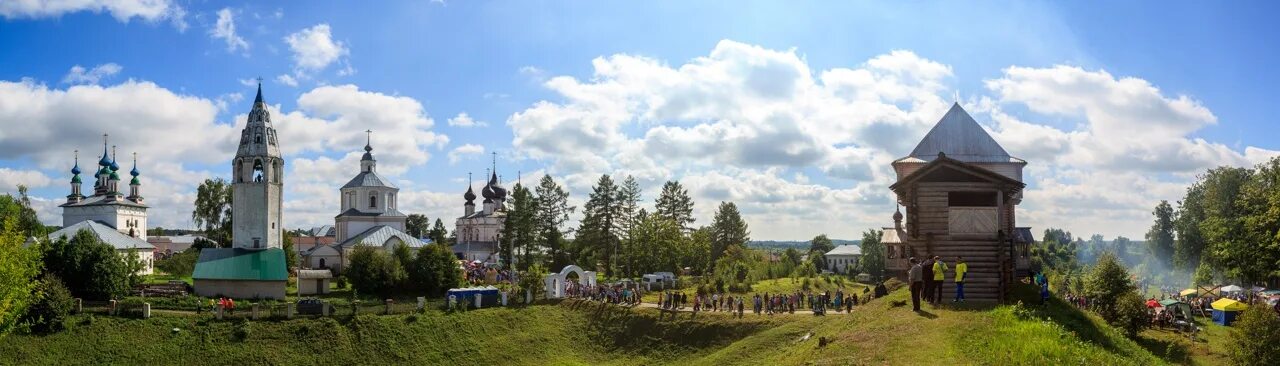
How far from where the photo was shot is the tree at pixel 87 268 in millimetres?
40125

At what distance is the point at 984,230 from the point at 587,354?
1906 cm

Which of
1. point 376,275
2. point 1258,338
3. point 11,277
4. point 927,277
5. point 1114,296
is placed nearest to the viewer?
point 927,277

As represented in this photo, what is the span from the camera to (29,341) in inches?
1277

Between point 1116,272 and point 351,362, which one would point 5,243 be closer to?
point 351,362

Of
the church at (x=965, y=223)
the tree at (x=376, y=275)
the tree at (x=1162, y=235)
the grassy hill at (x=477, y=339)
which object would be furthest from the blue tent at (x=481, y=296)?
the tree at (x=1162, y=235)

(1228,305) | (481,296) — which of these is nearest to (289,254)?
(481,296)

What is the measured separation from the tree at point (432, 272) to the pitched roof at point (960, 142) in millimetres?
27831

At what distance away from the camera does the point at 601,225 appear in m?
68.5

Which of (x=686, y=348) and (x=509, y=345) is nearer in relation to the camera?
(x=686, y=348)

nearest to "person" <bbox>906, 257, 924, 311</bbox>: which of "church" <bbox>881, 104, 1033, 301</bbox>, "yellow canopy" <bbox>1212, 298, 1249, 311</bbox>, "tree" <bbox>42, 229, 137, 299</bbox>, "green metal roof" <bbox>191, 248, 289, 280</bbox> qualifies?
"church" <bbox>881, 104, 1033, 301</bbox>

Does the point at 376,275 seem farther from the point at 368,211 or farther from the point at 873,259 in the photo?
the point at 873,259

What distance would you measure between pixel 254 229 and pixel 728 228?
48.0m

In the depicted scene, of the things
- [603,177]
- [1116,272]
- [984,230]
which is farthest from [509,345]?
[603,177]

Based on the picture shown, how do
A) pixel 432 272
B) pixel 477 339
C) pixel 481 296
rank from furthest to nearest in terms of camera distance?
1. pixel 432 272
2. pixel 481 296
3. pixel 477 339
